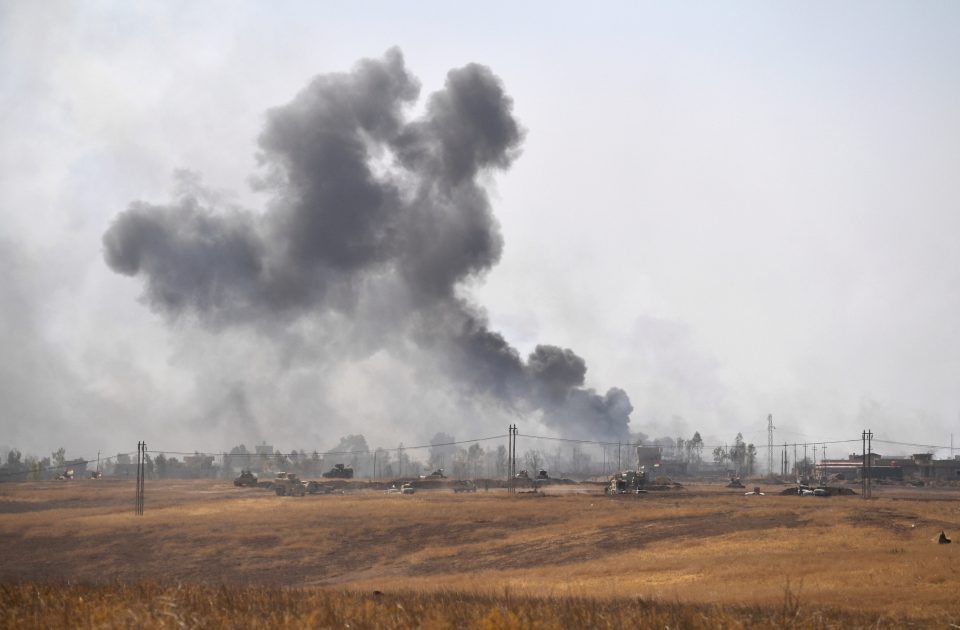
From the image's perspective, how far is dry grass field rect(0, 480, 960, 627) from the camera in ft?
57.5

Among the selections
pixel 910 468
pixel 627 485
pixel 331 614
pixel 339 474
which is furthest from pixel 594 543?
pixel 910 468

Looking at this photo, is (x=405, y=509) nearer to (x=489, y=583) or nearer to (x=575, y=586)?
(x=489, y=583)

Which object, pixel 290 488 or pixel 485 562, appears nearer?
pixel 485 562

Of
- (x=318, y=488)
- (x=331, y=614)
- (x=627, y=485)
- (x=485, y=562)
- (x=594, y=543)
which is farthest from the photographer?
(x=318, y=488)

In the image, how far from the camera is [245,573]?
161ft

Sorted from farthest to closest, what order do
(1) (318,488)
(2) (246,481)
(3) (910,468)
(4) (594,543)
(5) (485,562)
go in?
(3) (910,468)
(2) (246,481)
(1) (318,488)
(4) (594,543)
(5) (485,562)

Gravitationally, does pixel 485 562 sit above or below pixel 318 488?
above

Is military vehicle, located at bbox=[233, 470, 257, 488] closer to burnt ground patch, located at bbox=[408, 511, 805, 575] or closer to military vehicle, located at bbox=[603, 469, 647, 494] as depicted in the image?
military vehicle, located at bbox=[603, 469, 647, 494]

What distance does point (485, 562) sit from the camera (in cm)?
4678

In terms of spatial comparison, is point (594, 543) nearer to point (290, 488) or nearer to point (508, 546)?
point (508, 546)

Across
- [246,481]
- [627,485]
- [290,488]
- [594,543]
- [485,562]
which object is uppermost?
[594,543]

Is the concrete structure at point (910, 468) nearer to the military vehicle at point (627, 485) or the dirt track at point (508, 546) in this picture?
the military vehicle at point (627, 485)

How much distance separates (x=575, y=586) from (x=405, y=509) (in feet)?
119

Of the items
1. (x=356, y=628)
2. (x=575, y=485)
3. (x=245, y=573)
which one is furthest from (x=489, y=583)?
(x=575, y=485)
